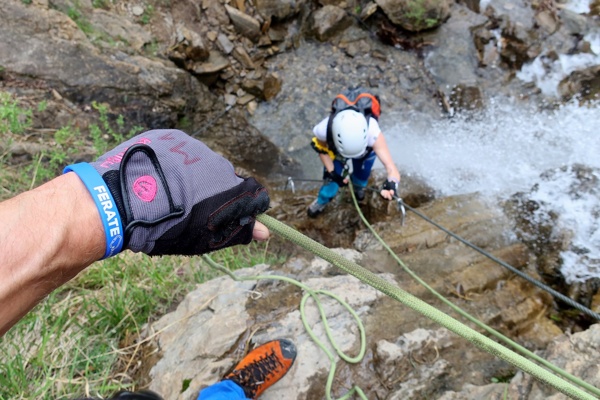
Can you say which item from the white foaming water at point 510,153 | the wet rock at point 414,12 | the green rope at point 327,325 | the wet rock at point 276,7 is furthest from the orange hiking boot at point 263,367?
the wet rock at point 414,12

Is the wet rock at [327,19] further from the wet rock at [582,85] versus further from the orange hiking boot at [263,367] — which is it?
the orange hiking boot at [263,367]

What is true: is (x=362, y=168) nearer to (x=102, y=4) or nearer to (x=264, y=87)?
(x=264, y=87)

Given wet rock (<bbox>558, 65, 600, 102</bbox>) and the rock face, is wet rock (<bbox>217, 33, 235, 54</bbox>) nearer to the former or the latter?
the rock face

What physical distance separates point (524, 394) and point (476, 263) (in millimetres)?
1486

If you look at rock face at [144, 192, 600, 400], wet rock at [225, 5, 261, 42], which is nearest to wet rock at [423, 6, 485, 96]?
wet rock at [225, 5, 261, 42]

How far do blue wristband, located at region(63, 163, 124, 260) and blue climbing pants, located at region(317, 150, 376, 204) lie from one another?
2696 mm

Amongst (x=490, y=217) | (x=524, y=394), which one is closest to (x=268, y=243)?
(x=490, y=217)

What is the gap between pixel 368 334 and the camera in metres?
2.30

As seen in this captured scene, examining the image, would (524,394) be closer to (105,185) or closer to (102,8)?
(105,185)

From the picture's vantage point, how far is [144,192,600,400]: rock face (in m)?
2.06

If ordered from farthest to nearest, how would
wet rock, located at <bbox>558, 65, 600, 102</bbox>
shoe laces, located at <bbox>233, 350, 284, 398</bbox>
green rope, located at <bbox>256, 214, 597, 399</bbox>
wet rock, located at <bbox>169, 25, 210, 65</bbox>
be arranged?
wet rock, located at <bbox>558, 65, 600, 102</bbox> → wet rock, located at <bbox>169, 25, 210, 65</bbox> → shoe laces, located at <bbox>233, 350, 284, 398</bbox> → green rope, located at <bbox>256, 214, 597, 399</bbox>

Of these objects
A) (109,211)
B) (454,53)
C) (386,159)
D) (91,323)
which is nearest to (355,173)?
(386,159)

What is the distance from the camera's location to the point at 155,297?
2.57 m

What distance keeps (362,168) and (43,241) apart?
3.13 m
